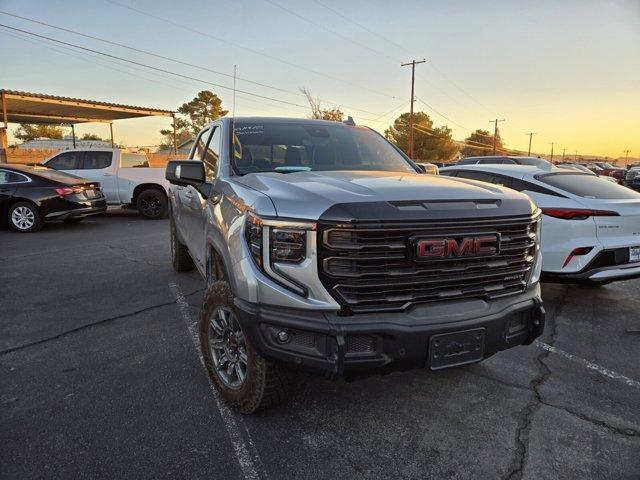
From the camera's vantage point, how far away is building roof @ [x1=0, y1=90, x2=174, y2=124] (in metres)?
18.2

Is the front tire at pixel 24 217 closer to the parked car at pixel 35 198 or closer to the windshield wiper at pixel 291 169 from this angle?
the parked car at pixel 35 198

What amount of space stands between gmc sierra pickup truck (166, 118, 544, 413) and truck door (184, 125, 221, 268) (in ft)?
2.90

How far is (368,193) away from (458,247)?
1.84 feet

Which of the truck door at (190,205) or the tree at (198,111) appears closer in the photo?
the truck door at (190,205)

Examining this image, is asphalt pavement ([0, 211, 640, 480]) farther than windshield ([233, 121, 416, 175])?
No

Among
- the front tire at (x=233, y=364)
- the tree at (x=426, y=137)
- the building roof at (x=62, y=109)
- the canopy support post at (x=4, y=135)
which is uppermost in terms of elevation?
the tree at (x=426, y=137)

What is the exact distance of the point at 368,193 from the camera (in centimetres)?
242

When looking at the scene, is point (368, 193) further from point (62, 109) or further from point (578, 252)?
point (62, 109)

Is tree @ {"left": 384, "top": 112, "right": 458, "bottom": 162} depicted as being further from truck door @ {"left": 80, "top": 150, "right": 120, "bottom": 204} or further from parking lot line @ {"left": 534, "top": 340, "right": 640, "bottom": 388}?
parking lot line @ {"left": 534, "top": 340, "right": 640, "bottom": 388}

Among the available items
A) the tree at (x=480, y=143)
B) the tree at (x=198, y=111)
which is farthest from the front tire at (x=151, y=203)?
the tree at (x=480, y=143)

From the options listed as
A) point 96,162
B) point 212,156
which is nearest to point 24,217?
point 96,162

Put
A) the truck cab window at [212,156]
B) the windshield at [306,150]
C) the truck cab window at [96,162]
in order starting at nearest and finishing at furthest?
the windshield at [306,150], the truck cab window at [212,156], the truck cab window at [96,162]

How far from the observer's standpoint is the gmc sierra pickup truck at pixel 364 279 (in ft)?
7.33

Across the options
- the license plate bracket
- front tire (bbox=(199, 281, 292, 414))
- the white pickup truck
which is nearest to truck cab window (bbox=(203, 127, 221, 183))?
front tire (bbox=(199, 281, 292, 414))
